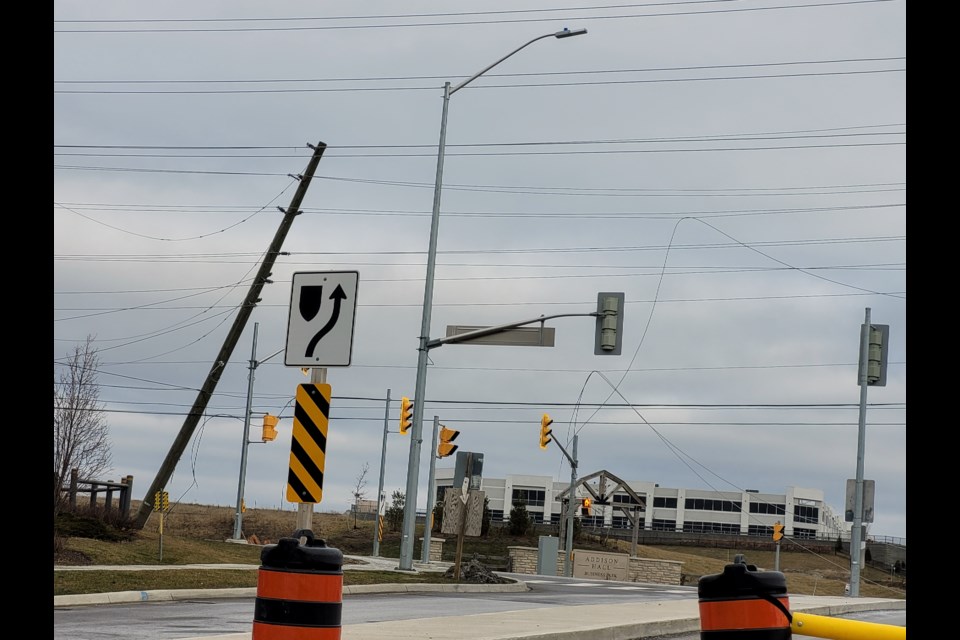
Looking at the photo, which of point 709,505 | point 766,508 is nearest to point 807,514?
point 766,508

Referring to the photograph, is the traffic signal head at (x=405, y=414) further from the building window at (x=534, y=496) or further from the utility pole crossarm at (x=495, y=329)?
the building window at (x=534, y=496)

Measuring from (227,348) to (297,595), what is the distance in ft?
108

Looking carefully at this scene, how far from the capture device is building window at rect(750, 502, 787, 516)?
117 metres

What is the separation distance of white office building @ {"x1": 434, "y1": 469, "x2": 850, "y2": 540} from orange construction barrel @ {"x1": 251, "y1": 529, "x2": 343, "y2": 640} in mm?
108776

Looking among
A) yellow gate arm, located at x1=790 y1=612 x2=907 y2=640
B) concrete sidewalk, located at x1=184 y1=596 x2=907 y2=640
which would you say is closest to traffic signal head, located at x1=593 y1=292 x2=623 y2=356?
concrete sidewalk, located at x1=184 y1=596 x2=907 y2=640

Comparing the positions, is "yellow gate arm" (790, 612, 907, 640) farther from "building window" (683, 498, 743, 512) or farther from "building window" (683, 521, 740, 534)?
"building window" (683, 498, 743, 512)

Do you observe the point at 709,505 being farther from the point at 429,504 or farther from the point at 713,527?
the point at 429,504

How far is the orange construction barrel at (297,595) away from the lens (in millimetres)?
6918

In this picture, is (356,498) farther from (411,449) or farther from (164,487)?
(411,449)

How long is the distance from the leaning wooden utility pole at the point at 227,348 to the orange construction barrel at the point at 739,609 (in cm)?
3375

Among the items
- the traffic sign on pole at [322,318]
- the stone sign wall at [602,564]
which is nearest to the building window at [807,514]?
the stone sign wall at [602,564]
